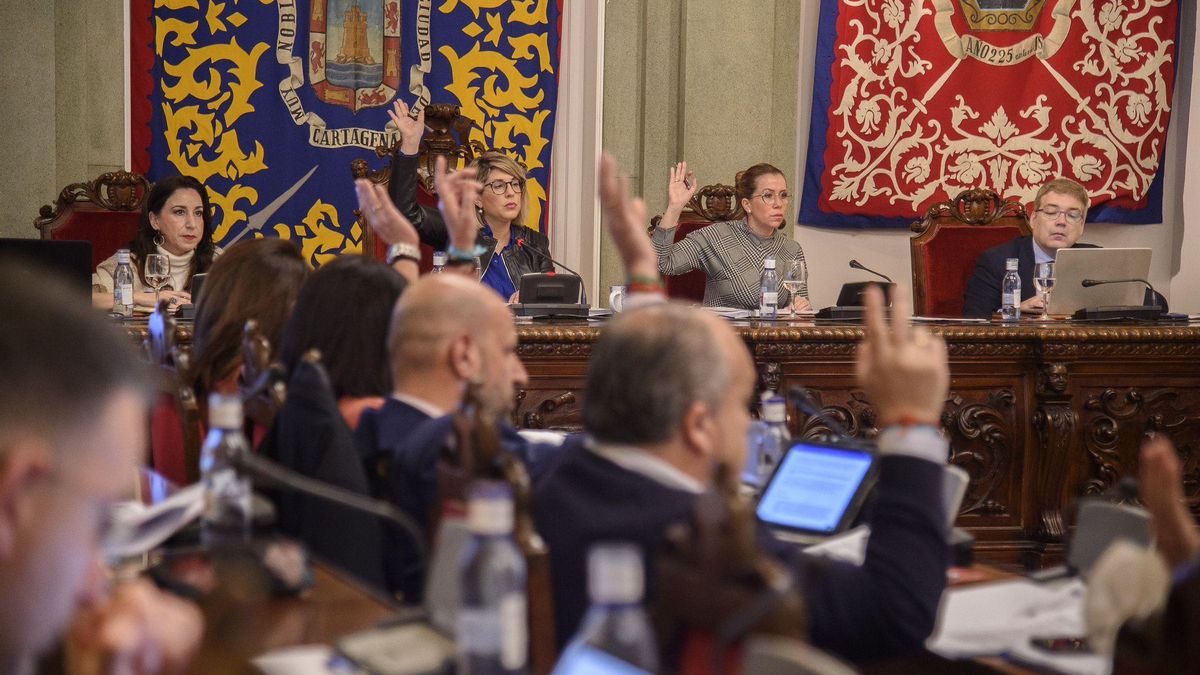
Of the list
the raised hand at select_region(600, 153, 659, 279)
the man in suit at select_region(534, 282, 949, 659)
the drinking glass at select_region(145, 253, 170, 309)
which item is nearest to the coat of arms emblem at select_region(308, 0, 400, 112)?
the drinking glass at select_region(145, 253, 170, 309)

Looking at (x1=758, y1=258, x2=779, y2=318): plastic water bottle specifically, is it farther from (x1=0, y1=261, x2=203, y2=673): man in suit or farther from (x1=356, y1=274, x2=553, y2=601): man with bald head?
(x1=0, y1=261, x2=203, y2=673): man in suit

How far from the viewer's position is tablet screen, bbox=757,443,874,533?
79.2 inches

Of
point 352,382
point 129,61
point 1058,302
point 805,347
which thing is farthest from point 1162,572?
point 129,61

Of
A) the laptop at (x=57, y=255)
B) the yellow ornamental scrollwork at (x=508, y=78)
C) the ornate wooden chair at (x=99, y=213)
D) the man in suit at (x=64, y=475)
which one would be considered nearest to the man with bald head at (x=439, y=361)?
the man in suit at (x=64, y=475)

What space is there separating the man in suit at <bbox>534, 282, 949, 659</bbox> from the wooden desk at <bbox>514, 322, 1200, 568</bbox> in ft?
7.70

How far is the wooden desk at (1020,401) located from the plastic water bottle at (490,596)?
2680 millimetres

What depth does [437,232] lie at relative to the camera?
4.79m

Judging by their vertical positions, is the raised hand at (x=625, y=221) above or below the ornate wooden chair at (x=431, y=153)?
below

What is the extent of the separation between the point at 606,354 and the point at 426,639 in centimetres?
35

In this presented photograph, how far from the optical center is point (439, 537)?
51.8 inches

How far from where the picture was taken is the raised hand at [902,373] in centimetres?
146

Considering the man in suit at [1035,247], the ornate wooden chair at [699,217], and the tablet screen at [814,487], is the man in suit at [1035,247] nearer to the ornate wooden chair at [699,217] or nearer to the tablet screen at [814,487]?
the ornate wooden chair at [699,217]

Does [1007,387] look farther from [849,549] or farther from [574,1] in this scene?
[574,1]

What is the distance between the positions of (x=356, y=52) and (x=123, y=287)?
1862mm
